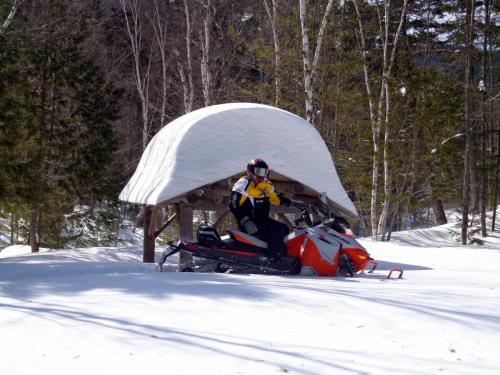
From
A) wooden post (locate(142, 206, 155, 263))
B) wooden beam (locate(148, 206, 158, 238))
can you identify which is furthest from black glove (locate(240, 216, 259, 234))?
wooden post (locate(142, 206, 155, 263))

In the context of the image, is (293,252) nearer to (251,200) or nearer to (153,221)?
(251,200)

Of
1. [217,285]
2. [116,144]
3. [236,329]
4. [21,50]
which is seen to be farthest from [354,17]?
[236,329]

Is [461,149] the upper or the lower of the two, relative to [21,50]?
lower

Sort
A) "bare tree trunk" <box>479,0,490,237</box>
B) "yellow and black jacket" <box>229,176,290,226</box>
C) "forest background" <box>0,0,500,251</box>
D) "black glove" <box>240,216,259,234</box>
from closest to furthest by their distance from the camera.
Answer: "black glove" <box>240,216,259,234</box>, "yellow and black jacket" <box>229,176,290,226</box>, "forest background" <box>0,0,500,251</box>, "bare tree trunk" <box>479,0,490,237</box>

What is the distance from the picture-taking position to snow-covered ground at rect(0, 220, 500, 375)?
381cm

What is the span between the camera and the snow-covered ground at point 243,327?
3811mm

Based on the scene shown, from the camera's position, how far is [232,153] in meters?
10.6

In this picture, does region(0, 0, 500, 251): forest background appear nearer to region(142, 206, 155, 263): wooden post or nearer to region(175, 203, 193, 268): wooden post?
region(142, 206, 155, 263): wooden post

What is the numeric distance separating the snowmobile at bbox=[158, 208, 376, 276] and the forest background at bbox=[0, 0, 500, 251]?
25.3ft

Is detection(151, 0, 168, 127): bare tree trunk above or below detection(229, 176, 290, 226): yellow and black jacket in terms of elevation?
above

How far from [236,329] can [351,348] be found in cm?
85

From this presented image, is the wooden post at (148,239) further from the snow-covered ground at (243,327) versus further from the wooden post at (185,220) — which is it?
the snow-covered ground at (243,327)

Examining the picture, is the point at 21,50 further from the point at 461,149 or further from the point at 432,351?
the point at 432,351

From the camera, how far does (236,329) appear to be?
4.62 metres
